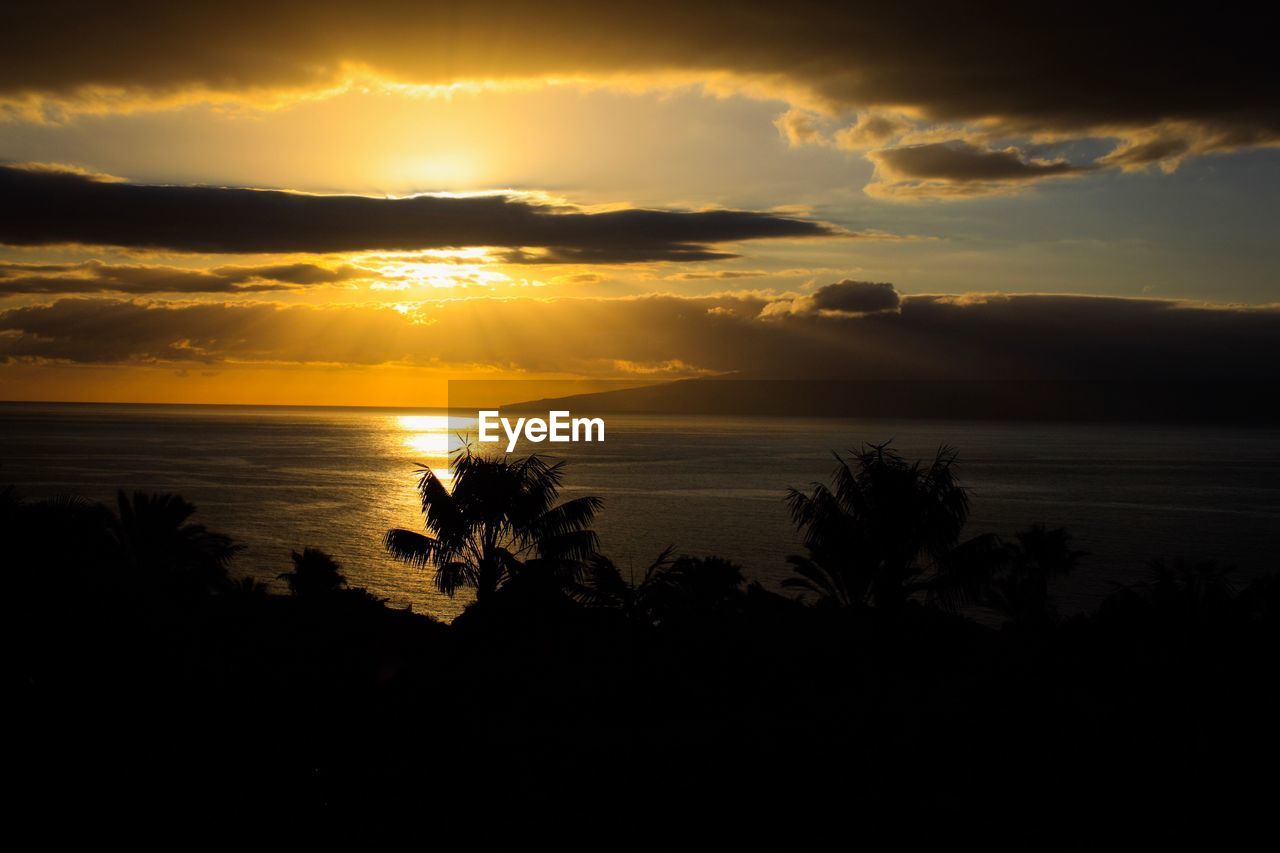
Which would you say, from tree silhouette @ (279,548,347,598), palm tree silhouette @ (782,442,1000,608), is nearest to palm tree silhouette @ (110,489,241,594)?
tree silhouette @ (279,548,347,598)

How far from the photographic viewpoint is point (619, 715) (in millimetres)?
13578

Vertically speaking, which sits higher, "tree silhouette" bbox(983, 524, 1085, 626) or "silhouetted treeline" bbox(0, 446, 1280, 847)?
"silhouetted treeline" bbox(0, 446, 1280, 847)

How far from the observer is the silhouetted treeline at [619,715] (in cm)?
1054

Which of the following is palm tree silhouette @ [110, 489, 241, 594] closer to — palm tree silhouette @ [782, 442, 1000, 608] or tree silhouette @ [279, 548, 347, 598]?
tree silhouette @ [279, 548, 347, 598]

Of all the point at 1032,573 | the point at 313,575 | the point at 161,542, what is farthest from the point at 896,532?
the point at 161,542

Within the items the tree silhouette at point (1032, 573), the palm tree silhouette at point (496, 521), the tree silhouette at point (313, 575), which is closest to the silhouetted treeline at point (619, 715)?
the palm tree silhouette at point (496, 521)

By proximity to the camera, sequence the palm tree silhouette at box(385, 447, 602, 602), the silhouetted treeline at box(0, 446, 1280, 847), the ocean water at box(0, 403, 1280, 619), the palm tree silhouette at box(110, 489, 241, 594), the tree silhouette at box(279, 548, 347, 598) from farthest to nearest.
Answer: the ocean water at box(0, 403, 1280, 619) < the tree silhouette at box(279, 548, 347, 598) < the palm tree silhouette at box(110, 489, 241, 594) < the palm tree silhouette at box(385, 447, 602, 602) < the silhouetted treeline at box(0, 446, 1280, 847)

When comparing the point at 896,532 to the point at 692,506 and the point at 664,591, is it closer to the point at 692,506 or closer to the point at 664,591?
the point at 664,591

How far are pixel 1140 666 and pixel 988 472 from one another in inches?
6800

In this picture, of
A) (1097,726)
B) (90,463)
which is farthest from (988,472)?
(1097,726)

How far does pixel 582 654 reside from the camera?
17.1 meters

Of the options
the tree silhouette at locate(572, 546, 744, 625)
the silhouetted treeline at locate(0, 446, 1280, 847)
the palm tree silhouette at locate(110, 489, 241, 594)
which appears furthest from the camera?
the palm tree silhouette at locate(110, 489, 241, 594)

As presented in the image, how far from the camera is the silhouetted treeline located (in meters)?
10.5

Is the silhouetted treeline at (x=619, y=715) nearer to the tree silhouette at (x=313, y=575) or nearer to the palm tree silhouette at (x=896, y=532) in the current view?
the palm tree silhouette at (x=896, y=532)
